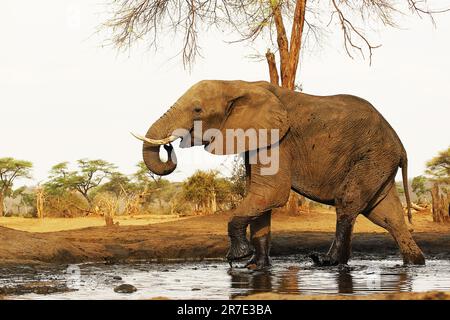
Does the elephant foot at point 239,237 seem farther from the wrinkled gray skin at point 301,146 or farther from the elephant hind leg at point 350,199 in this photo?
the elephant hind leg at point 350,199

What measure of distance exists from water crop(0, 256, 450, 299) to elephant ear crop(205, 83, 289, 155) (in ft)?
4.89

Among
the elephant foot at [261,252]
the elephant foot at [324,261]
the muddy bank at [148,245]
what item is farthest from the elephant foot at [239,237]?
the muddy bank at [148,245]

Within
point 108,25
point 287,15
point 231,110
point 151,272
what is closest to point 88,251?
point 151,272

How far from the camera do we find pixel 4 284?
30.0 feet

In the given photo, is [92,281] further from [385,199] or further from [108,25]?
[108,25]

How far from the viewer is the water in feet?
26.6

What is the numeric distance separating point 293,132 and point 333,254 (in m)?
1.58

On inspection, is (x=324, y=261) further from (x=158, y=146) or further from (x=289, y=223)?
(x=289, y=223)

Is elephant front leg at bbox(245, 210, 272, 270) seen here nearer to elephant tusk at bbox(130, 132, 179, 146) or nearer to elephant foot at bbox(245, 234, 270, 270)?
elephant foot at bbox(245, 234, 270, 270)

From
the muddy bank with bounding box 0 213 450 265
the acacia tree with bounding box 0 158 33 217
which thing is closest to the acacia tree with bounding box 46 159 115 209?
the acacia tree with bounding box 0 158 33 217

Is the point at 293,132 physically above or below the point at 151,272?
above

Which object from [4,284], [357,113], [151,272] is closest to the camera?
[4,284]
